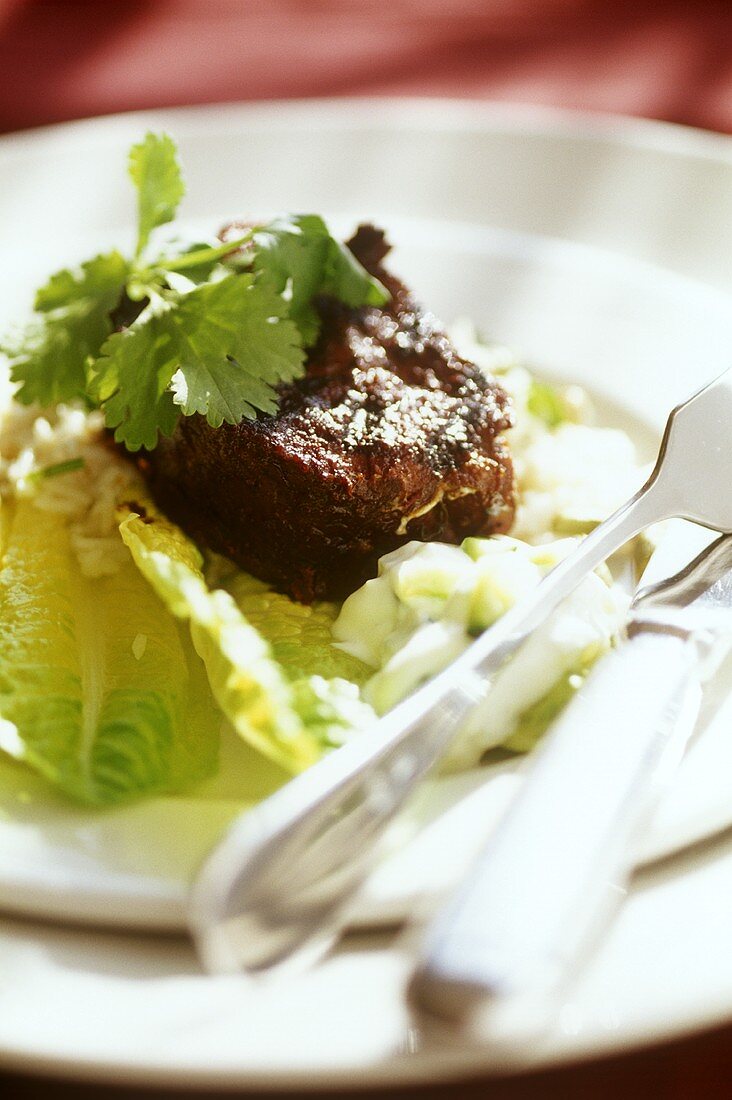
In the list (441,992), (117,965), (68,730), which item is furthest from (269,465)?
(441,992)

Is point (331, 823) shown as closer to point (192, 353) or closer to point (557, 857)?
point (557, 857)

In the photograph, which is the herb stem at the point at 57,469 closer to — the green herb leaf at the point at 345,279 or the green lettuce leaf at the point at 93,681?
the green lettuce leaf at the point at 93,681

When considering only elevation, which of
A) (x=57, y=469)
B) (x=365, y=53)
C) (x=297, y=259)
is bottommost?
(x=57, y=469)

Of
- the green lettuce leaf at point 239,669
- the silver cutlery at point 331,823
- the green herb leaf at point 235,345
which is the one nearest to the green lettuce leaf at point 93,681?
the green lettuce leaf at point 239,669

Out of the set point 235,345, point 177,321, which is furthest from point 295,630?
point 177,321

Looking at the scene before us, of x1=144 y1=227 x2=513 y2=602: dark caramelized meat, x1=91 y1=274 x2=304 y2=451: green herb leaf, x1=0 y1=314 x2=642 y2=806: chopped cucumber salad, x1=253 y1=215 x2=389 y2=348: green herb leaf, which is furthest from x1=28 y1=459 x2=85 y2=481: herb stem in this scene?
x1=253 y1=215 x2=389 y2=348: green herb leaf

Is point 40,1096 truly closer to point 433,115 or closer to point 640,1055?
point 640,1055

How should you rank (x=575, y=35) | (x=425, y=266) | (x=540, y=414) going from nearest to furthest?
(x=540, y=414)
(x=425, y=266)
(x=575, y=35)
